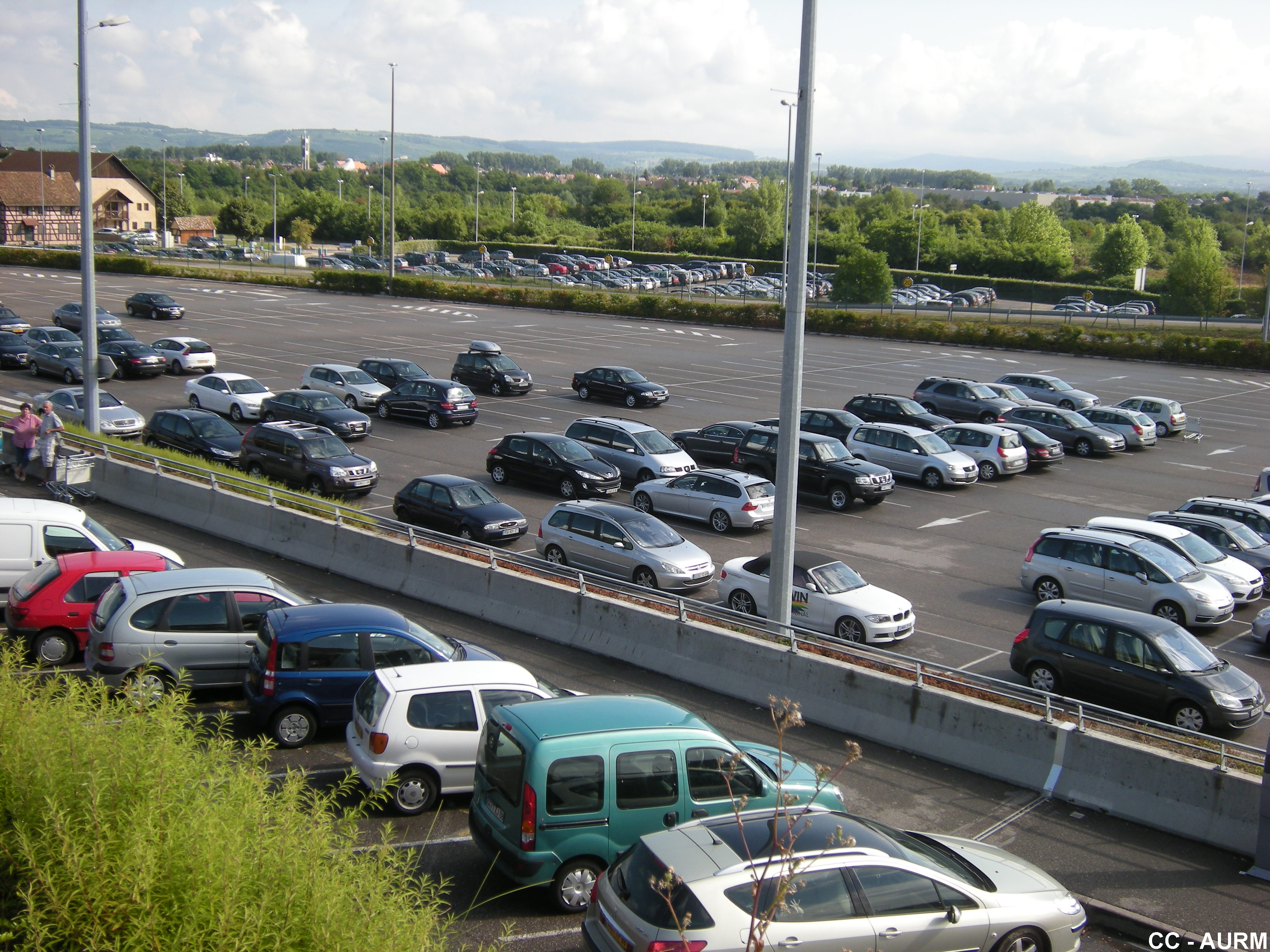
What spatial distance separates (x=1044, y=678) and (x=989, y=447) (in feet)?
51.1

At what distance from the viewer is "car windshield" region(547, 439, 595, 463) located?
1010 inches

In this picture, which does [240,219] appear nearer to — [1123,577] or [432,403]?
[432,403]

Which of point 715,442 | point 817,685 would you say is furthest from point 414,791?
point 715,442

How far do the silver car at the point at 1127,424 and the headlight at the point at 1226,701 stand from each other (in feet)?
70.1

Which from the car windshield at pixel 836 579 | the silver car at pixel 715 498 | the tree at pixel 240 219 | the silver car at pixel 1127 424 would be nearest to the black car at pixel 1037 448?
the silver car at pixel 1127 424

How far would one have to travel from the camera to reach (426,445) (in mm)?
30938

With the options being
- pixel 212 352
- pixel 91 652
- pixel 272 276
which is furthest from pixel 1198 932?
pixel 272 276

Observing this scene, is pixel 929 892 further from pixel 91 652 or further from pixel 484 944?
pixel 91 652

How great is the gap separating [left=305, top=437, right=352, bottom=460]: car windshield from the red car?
36.0ft

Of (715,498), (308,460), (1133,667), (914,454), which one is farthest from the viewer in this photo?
(914,454)

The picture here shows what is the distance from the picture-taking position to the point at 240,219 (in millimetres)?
126938

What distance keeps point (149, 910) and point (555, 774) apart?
13.5 feet

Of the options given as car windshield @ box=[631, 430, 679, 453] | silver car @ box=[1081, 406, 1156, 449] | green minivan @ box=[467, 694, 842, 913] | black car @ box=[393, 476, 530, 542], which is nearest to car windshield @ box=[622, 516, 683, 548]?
black car @ box=[393, 476, 530, 542]

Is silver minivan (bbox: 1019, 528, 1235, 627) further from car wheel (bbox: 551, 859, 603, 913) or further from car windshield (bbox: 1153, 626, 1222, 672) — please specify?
car wheel (bbox: 551, 859, 603, 913)
